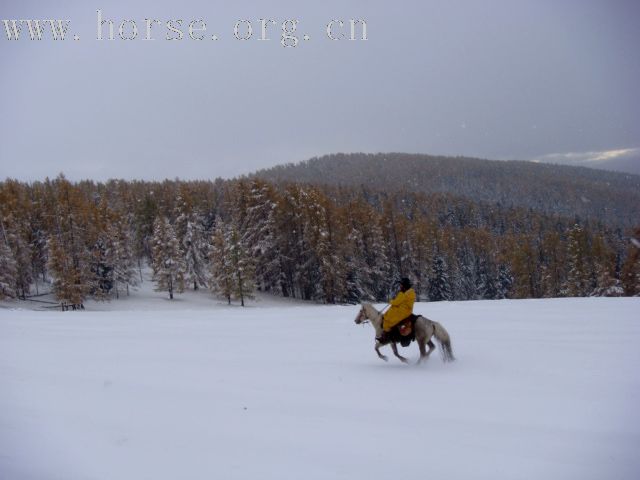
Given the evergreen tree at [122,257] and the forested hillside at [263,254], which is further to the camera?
the evergreen tree at [122,257]

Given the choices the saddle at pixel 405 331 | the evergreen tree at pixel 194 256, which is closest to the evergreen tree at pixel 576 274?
the evergreen tree at pixel 194 256

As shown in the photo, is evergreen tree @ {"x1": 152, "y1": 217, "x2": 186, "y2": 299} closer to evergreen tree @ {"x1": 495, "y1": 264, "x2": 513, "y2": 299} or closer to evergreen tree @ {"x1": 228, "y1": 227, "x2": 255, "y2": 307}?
evergreen tree @ {"x1": 228, "y1": 227, "x2": 255, "y2": 307}

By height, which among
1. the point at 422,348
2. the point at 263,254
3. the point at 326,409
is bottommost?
the point at 326,409

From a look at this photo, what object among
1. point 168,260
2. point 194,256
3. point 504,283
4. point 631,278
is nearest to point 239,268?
point 168,260

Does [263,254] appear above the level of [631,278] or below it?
above

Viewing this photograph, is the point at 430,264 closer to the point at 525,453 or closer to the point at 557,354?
the point at 557,354

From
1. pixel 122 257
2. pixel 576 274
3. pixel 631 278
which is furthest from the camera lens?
pixel 122 257

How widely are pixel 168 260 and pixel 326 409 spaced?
4722 cm

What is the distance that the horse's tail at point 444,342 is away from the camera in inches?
359

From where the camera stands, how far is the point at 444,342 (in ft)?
29.9

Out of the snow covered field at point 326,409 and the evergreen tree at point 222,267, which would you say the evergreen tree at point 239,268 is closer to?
the evergreen tree at point 222,267

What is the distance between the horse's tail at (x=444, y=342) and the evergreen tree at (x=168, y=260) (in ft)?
150

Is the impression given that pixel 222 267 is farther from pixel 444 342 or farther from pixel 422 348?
pixel 444 342

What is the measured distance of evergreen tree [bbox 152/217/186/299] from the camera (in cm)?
5016
